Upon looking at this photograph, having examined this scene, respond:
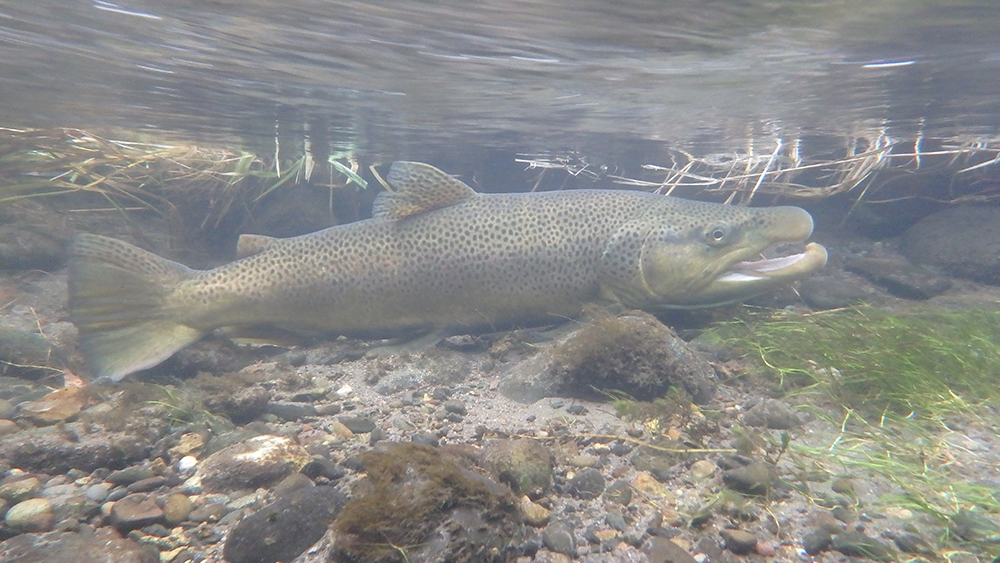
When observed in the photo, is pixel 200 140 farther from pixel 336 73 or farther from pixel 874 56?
pixel 874 56

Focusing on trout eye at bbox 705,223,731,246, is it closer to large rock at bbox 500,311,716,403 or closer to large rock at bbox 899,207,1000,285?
large rock at bbox 500,311,716,403

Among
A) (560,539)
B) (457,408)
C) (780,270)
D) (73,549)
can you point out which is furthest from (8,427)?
(780,270)

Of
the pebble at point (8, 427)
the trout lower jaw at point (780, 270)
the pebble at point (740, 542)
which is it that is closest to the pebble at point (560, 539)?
the pebble at point (740, 542)

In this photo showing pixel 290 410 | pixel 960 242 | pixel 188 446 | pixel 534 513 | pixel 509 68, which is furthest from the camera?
pixel 960 242

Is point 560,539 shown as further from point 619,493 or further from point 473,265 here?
point 473,265

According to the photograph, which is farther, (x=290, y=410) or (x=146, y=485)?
(x=290, y=410)

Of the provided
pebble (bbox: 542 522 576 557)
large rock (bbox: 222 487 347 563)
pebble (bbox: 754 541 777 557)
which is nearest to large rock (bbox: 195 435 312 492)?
large rock (bbox: 222 487 347 563)

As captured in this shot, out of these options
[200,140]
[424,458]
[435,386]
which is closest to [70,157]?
[200,140]
